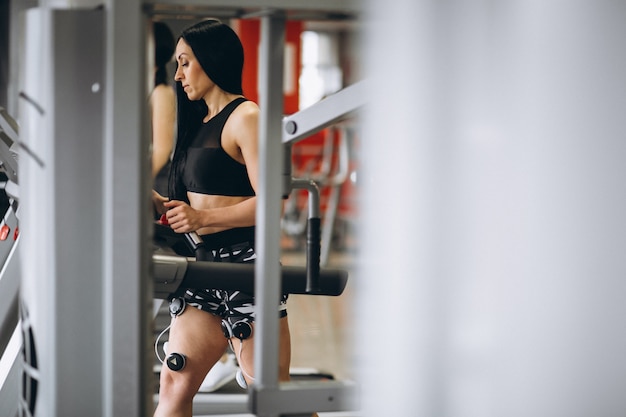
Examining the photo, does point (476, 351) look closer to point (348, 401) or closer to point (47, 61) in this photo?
point (348, 401)

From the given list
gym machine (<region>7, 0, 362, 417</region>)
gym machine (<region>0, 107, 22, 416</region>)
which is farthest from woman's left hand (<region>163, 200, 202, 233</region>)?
gym machine (<region>7, 0, 362, 417</region>)

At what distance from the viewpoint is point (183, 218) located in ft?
6.61

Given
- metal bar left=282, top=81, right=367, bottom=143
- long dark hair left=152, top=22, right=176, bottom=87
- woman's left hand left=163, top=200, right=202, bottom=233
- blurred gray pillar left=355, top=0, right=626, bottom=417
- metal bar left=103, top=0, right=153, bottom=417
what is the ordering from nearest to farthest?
blurred gray pillar left=355, top=0, right=626, bottom=417 → metal bar left=103, top=0, right=153, bottom=417 → metal bar left=282, top=81, right=367, bottom=143 → woman's left hand left=163, top=200, right=202, bottom=233 → long dark hair left=152, top=22, right=176, bottom=87

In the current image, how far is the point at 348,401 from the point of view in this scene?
1322 mm

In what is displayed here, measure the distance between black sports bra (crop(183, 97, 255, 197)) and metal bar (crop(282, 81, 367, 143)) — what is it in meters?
0.73

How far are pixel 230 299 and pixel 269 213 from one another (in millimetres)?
814

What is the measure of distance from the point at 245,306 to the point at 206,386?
135cm

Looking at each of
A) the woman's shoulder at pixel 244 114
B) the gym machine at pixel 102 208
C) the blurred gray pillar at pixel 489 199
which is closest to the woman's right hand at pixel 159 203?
the woman's shoulder at pixel 244 114

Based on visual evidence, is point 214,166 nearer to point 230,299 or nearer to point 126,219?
point 230,299

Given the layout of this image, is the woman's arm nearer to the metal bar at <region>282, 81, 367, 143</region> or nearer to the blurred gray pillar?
the metal bar at <region>282, 81, 367, 143</region>

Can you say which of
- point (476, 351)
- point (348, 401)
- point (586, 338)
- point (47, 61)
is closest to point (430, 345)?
point (476, 351)

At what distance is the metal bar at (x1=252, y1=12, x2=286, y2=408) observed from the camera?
4.31ft

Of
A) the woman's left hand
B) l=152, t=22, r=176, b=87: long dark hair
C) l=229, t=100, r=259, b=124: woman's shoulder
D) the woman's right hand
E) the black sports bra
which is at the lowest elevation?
the woman's left hand

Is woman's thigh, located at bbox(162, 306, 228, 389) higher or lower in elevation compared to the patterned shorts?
lower
